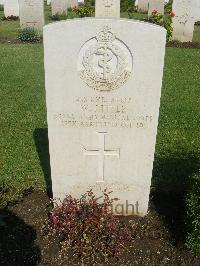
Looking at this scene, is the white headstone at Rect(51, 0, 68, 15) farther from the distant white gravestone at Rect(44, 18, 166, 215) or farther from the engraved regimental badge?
the engraved regimental badge

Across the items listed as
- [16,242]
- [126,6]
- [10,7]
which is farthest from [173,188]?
[126,6]

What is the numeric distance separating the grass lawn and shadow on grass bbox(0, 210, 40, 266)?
1.67 feet

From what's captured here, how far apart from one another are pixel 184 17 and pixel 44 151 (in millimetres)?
10529

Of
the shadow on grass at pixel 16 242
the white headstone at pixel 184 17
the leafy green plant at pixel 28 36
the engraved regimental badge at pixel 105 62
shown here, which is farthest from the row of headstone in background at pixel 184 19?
the shadow on grass at pixel 16 242

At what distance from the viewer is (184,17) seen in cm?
1452

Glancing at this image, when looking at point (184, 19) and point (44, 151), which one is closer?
point (44, 151)

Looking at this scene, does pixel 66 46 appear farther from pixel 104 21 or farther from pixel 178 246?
pixel 178 246

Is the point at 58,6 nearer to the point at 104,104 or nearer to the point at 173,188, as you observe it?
the point at 173,188

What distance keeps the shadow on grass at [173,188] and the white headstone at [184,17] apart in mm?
9906

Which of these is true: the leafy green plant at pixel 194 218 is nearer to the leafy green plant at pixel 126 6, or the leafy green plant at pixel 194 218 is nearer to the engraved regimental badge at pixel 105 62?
the engraved regimental badge at pixel 105 62

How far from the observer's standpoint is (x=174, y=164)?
5762mm

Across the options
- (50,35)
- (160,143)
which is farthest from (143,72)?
(160,143)

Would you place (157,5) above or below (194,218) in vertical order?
above

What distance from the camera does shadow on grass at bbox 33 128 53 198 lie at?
5258 millimetres
